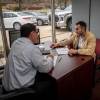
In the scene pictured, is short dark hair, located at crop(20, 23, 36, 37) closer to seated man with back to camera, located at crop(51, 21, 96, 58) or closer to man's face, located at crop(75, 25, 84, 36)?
seated man with back to camera, located at crop(51, 21, 96, 58)

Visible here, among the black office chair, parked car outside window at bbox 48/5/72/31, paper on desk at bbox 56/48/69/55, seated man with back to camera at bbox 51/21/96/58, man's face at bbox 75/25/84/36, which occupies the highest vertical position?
parked car outside window at bbox 48/5/72/31

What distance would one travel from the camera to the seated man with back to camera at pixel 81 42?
2483 mm

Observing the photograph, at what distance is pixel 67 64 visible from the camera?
2.15 m

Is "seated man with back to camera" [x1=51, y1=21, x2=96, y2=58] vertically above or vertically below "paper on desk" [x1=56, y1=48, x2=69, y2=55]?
above

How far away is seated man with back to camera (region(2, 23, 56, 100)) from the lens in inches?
70.1

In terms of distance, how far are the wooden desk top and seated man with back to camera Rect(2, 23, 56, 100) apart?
0.29ft

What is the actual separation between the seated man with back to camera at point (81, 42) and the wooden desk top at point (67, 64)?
127 millimetres

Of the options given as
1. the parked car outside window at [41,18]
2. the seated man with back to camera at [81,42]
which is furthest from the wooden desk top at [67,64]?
the parked car outside window at [41,18]

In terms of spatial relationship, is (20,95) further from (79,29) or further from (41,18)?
(41,18)

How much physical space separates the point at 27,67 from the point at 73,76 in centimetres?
56

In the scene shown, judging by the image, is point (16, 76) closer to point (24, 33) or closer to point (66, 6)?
point (24, 33)

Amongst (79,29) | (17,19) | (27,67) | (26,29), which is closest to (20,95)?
(27,67)

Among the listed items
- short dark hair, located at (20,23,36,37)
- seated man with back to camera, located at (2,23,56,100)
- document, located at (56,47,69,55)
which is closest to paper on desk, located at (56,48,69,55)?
document, located at (56,47,69,55)

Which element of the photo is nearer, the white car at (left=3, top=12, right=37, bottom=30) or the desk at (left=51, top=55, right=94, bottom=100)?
the desk at (left=51, top=55, right=94, bottom=100)
